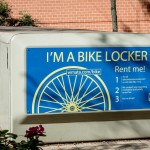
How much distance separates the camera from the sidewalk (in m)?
6.74

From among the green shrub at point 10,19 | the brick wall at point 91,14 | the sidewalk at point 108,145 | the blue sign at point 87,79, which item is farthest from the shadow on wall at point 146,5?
the sidewalk at point 108,145

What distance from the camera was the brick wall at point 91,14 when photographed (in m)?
14.7

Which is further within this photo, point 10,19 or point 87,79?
point 10,19

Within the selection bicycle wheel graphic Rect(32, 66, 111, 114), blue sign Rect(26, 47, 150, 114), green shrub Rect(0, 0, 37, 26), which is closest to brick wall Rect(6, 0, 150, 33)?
green shrub Rect(0, 0, 37, 26)

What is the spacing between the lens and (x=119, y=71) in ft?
22.8

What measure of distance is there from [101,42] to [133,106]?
3.15ft

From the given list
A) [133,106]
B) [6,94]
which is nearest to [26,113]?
[6,94]

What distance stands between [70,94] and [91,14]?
8.17 meters

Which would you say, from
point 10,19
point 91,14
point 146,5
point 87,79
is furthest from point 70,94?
point 10,19

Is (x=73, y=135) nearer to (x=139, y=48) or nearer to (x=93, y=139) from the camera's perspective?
(x=93, y=139)

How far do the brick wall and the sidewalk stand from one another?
7.94 metres

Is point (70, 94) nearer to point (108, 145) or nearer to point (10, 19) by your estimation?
point (108, 145)

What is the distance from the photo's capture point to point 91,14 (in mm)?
14766

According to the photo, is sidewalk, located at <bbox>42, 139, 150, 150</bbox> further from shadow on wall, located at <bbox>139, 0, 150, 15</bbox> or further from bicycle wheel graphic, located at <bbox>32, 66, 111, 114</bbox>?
shadow on wall, located at <bbox>139, 0, 150, 15</bbox>
